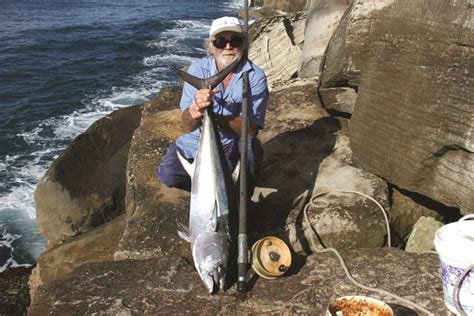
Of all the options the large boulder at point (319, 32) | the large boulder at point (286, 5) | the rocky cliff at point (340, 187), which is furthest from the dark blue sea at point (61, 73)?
the large boulder at point (319, 32)

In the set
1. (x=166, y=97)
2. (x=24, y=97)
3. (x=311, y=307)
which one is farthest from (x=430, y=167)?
(x=24, y=97)

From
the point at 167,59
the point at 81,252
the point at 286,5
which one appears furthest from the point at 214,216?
the point at 286,5

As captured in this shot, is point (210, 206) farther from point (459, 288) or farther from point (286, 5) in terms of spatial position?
point (286, 5)

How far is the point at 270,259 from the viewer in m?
3.60

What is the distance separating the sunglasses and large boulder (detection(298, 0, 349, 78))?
380 cm

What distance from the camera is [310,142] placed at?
19.5ft

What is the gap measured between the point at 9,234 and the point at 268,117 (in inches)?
252

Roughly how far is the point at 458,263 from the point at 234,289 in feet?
4.90

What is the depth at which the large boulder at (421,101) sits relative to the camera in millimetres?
3975

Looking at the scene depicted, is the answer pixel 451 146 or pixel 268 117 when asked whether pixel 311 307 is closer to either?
pixel 451 146

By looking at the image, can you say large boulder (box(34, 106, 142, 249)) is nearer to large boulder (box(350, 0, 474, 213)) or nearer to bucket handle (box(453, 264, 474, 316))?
large boulder (box(350, 0, 474, 213))

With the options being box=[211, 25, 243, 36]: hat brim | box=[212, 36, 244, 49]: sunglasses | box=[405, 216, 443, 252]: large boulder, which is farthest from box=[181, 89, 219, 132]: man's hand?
box=[405, 216, 443, 252]: large boulder

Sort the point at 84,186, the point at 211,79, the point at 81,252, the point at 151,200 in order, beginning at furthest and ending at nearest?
the point at 84,186 → the point at 81,252 → the point at 151,200 → the point at 211,79

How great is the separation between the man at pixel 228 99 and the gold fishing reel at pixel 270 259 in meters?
0.81
